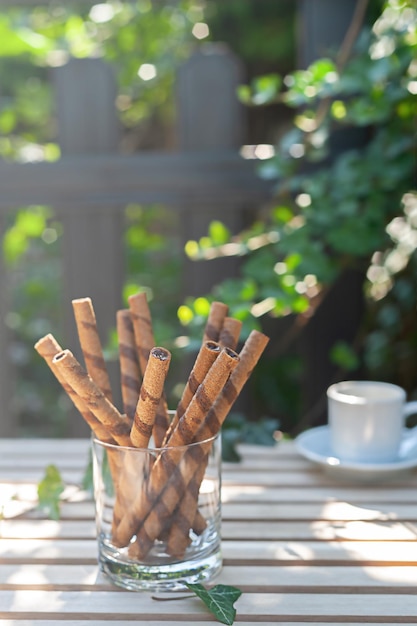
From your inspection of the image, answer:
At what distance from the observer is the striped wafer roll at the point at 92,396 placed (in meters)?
0.74

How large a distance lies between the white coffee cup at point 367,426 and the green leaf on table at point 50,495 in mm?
359

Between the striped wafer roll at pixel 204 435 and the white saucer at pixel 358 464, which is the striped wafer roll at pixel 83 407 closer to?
the striped wafer roll at pixel 204 435

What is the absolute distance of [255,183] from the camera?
5.90ft

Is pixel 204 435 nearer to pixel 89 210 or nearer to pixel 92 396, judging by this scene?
pixel 92 396

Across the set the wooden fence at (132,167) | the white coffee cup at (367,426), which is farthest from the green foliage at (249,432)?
the wooden fence at (132,167)

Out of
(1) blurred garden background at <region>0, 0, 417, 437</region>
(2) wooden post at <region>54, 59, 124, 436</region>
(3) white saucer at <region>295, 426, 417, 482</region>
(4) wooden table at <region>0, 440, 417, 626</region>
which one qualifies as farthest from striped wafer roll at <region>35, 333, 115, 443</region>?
(2) wooden post at <region>54, 59, 124, 436</region>

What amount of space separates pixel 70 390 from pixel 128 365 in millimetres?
99

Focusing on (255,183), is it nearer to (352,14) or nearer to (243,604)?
(352,14)

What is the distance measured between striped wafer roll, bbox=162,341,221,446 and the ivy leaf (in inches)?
5.6

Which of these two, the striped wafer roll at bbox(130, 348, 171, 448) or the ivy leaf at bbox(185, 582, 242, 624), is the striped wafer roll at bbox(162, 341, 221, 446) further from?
the ivy leaf at bbox(185, 582, 242, 624)

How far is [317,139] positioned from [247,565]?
0.98 metres

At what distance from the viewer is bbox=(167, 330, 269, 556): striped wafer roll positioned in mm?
798

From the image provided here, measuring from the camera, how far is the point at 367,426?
108 centimetres

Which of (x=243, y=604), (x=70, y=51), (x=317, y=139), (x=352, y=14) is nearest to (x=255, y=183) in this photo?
(x=317, y=139)
